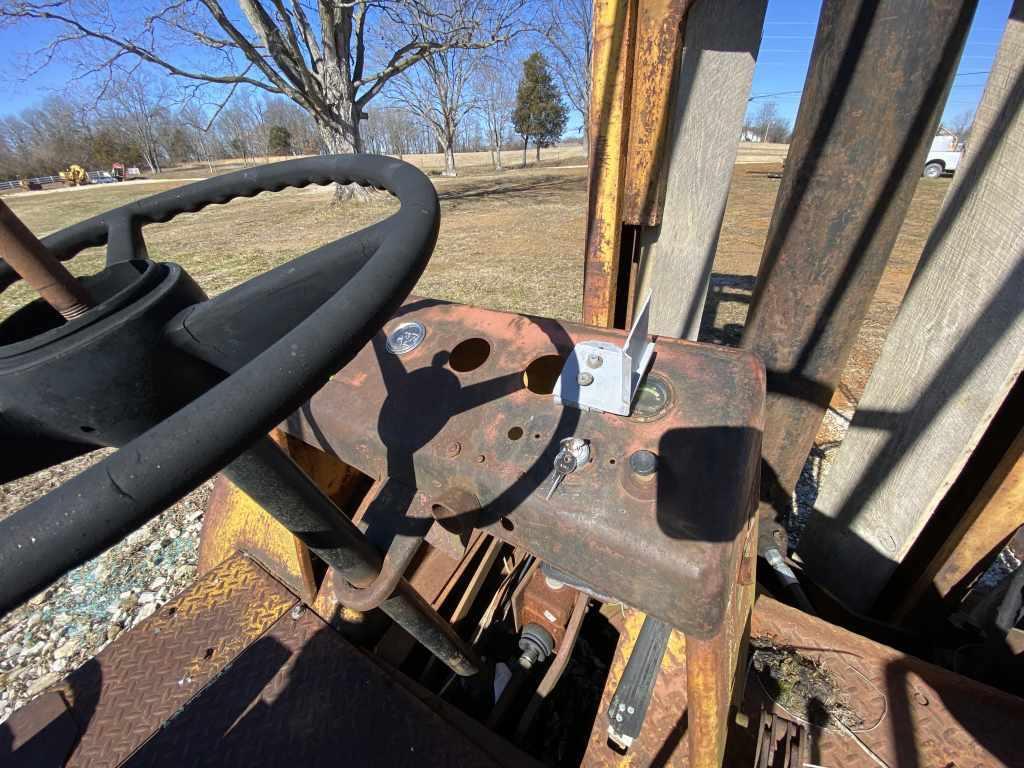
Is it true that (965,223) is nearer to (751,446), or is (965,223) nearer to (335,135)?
(751,446)

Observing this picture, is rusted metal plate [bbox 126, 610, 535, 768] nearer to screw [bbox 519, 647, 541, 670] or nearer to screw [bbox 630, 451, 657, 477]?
screw [bbox 519, 647, 541, 670]

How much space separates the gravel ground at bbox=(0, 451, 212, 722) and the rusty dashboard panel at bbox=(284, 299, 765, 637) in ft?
4.42

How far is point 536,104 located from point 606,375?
4008 centimetres

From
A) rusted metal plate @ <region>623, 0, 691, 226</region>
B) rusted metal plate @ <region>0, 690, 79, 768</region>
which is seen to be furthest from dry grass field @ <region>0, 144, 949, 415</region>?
rusted metal plate @ <region>0, 690, 79, 768</region>

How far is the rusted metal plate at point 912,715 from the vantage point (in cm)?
105

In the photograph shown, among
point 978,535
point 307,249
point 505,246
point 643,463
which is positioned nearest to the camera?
point 643,463

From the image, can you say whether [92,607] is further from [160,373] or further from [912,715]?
[912,715]

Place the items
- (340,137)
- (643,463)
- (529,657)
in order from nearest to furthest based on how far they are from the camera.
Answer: (643,463) < (529,657) < (340,137)

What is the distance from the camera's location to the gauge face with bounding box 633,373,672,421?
33.9 inches

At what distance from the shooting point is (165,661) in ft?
3.93

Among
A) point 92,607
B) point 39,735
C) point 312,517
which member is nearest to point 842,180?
point 312,517

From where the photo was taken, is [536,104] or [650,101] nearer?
[650,101]

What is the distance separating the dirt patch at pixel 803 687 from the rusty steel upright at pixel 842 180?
677mm

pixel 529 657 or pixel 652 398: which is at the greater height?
pixel 652 398
